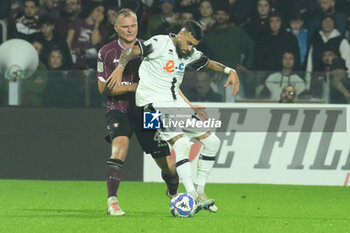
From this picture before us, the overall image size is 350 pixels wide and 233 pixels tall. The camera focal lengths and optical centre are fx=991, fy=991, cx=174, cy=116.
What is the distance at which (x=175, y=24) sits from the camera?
1530cm

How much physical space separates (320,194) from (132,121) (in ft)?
12.9

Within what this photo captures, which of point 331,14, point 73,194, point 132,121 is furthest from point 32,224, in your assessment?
point 331,14

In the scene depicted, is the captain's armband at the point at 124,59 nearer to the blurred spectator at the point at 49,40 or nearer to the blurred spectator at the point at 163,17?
the blurred spectator at the point at 49,40

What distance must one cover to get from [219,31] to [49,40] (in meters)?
→ 2.62

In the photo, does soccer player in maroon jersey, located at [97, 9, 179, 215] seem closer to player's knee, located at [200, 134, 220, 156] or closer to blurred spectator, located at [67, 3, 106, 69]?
player's knee, located at [200, 134, 220, 156]

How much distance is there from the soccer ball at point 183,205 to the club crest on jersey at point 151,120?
2.93 feet

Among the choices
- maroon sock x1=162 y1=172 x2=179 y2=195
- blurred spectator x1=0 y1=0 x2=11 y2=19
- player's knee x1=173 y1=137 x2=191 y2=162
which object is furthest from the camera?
blurred spectator x1=0 y1=0 x2=11 y2=19

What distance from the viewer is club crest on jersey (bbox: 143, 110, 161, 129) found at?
9.48m

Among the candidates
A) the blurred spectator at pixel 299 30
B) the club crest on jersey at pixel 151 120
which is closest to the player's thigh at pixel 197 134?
the club crest on jersey at pixel 151 120

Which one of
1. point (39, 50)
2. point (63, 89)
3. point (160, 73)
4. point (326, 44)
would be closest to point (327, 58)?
point (326, 44)

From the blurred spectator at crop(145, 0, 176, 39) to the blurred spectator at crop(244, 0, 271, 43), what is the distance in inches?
46.6

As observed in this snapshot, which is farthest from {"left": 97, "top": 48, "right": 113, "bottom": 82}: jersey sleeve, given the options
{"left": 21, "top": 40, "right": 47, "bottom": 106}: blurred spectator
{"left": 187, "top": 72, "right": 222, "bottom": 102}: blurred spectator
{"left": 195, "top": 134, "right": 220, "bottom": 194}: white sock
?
{"left": 21, "top": 40, "right": 47, "bottom": 106}: blurred spectator

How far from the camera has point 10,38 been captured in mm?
15766

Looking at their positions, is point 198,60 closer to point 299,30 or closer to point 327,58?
point 327,58
